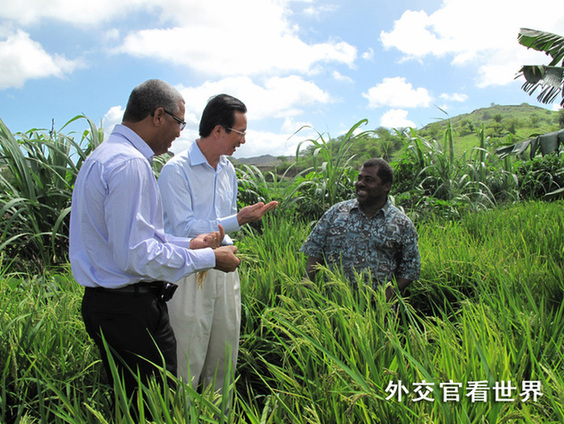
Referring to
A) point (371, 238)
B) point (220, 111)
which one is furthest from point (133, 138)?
point (371, 238)

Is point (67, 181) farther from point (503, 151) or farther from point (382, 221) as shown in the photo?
point (503, 151)

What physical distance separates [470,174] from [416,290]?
181 inches

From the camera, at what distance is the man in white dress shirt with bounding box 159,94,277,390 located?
212 centimetres

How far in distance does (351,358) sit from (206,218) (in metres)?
1.09

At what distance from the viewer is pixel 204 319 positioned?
2.14 meters

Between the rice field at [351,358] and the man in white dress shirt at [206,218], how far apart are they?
0.20m

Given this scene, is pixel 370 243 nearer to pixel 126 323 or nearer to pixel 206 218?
pixel 206 218

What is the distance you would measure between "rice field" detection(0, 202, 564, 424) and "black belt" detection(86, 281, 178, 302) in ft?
1.22

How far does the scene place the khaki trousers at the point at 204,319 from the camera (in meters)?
2.10

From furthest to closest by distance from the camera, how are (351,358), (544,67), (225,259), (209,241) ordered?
(544,67)
(209,241)
(225,259)
(351,358)

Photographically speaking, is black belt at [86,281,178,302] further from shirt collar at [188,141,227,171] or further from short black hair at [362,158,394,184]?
short black hair at [362,158,394,184]

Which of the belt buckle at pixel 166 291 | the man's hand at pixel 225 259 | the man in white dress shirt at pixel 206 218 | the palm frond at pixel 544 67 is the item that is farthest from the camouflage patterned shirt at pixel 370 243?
the palm frond at pixel 544 67

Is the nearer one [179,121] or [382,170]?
[179,121]

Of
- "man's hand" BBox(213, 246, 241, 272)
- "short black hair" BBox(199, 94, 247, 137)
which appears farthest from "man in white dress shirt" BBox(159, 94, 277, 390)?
"man's hand" BBox(213, 246, 241, 272)
